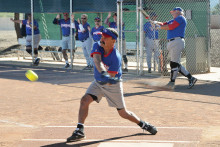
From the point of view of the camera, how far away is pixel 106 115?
9.33 m

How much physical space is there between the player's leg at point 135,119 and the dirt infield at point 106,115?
0.13m

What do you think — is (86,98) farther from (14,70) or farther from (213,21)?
(213,21)

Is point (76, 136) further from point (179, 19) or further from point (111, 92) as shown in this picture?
point (179, 19)

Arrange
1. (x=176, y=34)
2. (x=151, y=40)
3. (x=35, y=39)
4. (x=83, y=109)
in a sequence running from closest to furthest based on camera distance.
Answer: (x=83, y=109)
(x=176, y=34)
(x=151, y=40)
(x=35, y=39)

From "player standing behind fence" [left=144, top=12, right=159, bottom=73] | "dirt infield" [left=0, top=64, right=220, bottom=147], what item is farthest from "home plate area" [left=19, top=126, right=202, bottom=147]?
"player standing behind fence" [left=144, top=12, right=159, bottom=73]

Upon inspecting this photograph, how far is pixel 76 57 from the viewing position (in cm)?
2392

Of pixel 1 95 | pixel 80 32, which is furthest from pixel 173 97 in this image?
pixel 80 32

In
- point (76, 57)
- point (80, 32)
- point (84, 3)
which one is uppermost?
point (84, 3)

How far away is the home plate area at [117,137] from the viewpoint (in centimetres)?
704

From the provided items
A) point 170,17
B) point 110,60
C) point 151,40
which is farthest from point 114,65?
point 170,17

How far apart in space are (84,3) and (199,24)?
4467mm

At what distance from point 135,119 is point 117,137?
1.34 feet

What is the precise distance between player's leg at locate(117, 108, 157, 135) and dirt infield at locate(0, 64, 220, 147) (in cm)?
13

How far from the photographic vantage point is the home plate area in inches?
277
